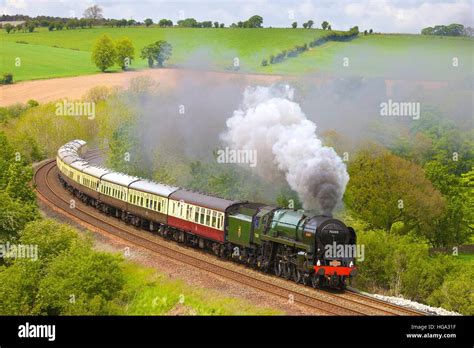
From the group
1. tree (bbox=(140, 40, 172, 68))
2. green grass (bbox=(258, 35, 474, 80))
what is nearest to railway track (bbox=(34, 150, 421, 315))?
green grass (bbox=(258, 35, 474, 80))

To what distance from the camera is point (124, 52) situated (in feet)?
333

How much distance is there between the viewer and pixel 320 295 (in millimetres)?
23531

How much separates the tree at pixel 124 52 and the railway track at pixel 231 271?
52.1 metres

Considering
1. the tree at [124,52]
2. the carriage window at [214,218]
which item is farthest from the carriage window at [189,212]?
the tree at [124,52]

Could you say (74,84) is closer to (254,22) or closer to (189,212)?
(254,22)

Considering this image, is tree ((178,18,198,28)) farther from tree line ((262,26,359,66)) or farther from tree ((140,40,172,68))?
tree line ((262,26,359,66))

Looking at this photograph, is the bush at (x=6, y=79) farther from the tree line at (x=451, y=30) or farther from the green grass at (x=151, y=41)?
the tree line at (x=451, y=30)

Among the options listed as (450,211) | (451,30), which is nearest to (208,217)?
(450,211)

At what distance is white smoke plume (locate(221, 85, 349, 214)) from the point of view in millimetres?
24500

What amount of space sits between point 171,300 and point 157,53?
67587 millimetres

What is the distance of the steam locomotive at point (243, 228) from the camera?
23.7 meters

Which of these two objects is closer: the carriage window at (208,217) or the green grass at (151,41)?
the carriage window at (208,217)

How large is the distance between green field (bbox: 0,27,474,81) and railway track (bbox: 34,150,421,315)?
22.1 m
